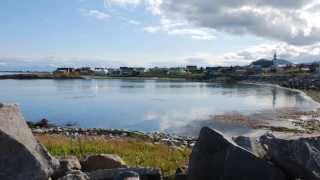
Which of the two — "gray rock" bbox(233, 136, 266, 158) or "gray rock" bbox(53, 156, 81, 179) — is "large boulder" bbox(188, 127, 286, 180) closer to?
"gray rock" bbox(233, 136, 266, 158)

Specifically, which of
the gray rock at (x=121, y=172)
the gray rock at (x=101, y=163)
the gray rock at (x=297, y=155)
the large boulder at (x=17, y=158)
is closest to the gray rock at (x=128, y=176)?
the gray rock at (x=121, y=172)

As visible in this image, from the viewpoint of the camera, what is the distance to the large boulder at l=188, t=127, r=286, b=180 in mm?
11469

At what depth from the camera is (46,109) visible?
68.1m

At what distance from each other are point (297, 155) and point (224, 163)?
158 centimetres

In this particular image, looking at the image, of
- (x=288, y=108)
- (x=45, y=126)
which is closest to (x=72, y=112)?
(x=45, y=126)

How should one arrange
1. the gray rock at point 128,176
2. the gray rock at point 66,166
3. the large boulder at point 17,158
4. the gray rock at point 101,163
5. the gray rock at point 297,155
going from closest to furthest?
the large boulder at point 17,158
the gray rock at point 128,176
the gray rock at point 297,155
the gray rock at point 66,166
the gray rock at point 101,163

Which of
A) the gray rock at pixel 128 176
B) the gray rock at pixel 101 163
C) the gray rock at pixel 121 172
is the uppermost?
the gray rock at pixel 128 176

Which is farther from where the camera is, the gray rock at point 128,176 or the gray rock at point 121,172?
the gray rock at point 121,172

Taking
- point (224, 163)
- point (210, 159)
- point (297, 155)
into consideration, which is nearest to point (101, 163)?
point (210, 159)

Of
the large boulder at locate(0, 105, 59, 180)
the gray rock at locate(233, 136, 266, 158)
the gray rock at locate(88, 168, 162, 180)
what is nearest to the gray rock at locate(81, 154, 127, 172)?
the gray rock at locate(88, 168, 162, 180)

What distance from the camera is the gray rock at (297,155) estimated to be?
1120 centimetres

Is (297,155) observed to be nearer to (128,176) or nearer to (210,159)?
(210,159)

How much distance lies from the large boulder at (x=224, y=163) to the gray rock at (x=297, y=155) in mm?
234

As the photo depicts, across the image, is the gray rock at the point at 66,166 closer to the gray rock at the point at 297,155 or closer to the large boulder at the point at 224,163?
the large boulder at the point at 224,163
